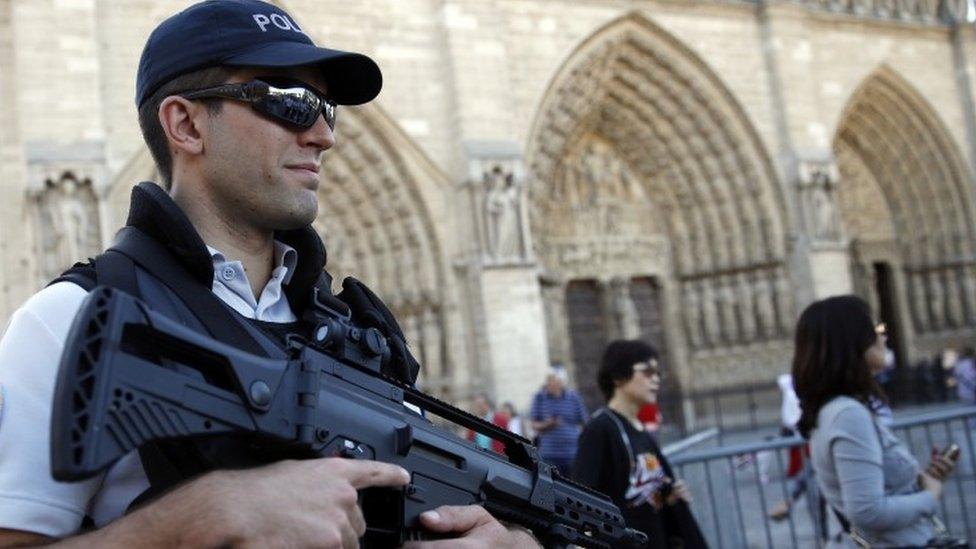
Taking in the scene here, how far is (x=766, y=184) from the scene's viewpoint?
17.3m

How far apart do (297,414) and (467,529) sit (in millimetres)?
351

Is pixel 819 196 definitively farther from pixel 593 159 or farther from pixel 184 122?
pixel 184 122

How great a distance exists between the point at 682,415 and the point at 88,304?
1638 centimetres

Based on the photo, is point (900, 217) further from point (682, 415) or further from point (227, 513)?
point (227, 513)

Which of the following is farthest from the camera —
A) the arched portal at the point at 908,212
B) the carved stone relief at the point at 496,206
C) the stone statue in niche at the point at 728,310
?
the arched portal at the point at 908,212

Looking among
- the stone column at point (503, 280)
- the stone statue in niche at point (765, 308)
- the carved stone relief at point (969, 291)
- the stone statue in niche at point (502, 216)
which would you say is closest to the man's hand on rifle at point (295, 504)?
the stone column at point (503, 280)

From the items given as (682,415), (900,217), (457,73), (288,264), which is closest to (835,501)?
(288,264)

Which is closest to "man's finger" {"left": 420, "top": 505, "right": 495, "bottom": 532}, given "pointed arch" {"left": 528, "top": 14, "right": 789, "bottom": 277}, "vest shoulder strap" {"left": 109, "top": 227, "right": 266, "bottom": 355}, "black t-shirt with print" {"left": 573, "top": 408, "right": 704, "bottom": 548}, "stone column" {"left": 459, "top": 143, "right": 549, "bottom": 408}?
"vest shoulder strap" {"left": 109, "top": 227, "right": 266, "bottom": 355}

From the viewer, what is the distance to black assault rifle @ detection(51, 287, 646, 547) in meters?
1.06

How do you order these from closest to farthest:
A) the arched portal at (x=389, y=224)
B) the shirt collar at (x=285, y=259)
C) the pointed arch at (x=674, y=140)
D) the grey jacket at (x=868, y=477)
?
1. the shirt collar at (x=285, y=259)
2. the grey jacket at (x=868, y=477)
3. the arched portal at (x=389, y=224)
4. the pointed arch at (x=674, y=140)

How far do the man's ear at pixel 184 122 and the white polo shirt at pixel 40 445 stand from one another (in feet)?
1.02

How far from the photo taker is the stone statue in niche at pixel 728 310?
17.8 metres

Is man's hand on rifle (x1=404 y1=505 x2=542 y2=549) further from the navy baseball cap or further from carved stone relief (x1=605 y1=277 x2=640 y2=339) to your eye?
carved stone relief (x1=605 y1=277 x2=640 y2=339)

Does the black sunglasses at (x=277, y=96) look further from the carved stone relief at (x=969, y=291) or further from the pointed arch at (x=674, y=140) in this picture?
the carved stone relief at (x=969, y=291)
